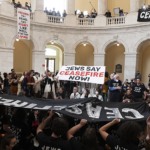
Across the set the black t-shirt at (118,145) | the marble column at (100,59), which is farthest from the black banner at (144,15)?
the black t-shirt at (118,145)

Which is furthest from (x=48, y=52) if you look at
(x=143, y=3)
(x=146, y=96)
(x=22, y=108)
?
(x=22, y=108)

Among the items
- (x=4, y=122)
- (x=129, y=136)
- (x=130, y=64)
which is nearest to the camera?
Answer: (x=129, y=136)

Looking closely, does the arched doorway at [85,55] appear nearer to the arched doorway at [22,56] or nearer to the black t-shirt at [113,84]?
the arched doorway at [22,56]

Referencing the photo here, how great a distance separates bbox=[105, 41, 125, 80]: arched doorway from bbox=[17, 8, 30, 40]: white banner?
29.5 ft

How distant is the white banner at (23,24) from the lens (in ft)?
62.4

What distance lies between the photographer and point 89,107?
4.80 metres

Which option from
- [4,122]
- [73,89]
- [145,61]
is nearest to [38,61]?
[145,61]

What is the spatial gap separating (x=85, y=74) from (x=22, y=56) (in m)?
15.4

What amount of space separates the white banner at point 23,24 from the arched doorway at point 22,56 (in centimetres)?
491

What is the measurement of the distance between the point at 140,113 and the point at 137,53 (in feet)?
56.5

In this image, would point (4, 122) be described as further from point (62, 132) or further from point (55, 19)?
point (55, 19)

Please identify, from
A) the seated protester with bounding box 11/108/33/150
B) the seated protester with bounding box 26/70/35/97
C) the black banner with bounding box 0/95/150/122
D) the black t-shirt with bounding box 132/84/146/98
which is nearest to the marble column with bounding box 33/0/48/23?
the seated protester with bounding box 26/70/35/97

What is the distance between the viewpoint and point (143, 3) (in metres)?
25.0

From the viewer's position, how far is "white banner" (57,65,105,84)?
32.9 ft
